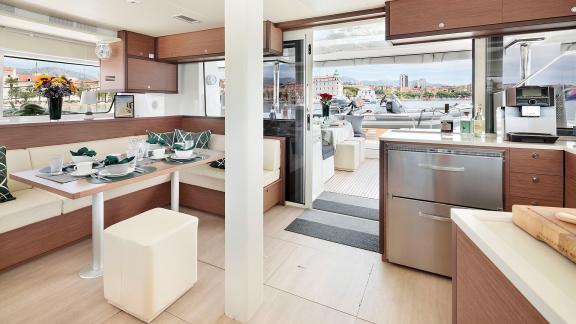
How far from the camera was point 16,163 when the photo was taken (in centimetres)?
278

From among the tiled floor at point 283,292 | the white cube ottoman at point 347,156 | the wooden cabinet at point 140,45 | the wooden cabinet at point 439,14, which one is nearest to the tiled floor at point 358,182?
the white cube ottoman at point 347,156

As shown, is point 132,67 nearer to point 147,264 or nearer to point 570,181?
point 147,264

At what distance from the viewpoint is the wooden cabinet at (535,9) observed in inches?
81.5

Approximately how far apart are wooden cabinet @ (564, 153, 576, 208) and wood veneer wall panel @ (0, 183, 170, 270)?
385cm

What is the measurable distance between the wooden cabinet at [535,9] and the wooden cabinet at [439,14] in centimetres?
5

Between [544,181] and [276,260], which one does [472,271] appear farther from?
[276,260]

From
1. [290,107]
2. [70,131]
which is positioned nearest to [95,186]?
[70,131]

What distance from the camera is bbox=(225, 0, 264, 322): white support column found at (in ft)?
5.56

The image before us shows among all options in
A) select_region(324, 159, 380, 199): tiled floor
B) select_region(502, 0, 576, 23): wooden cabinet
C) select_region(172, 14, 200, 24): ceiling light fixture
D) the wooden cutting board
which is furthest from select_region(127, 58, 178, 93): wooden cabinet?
the wooden cutting board

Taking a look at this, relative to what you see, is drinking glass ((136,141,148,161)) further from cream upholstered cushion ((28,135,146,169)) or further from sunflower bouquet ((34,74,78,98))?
sunflower bouquet ((34,74,78,98))

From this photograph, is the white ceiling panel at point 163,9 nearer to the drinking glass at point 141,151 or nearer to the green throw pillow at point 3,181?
the drinking glass at point 141,151

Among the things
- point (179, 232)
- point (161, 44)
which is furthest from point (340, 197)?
point (161, 44)

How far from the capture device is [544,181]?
1.92 m

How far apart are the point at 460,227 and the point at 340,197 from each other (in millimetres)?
3451
